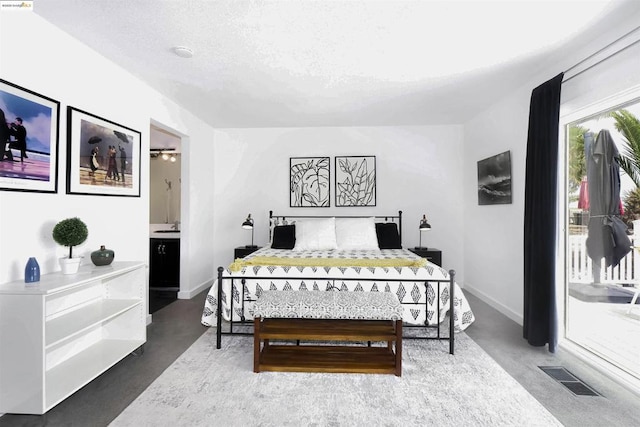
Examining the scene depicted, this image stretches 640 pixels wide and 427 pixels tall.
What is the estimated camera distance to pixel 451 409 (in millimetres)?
1922

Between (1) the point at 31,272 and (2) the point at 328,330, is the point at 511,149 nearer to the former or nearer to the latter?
(2) the point at 328,330

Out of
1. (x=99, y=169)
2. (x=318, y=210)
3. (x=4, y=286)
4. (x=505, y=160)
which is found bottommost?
(x=4, y=286)

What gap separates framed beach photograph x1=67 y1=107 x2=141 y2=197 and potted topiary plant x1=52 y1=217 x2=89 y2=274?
42 centimetres

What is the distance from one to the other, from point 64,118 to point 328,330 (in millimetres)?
2656

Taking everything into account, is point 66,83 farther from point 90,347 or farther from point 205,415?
point 205,415

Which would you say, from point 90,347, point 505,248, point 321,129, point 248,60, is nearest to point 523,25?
point 248,60

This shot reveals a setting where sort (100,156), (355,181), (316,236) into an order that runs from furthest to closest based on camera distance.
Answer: (355,181) < (316,236) < (100,156)

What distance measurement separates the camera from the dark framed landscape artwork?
3671 mm

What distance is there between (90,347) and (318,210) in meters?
3.37

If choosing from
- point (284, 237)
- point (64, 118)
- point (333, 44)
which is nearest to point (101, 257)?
point (64, 118)

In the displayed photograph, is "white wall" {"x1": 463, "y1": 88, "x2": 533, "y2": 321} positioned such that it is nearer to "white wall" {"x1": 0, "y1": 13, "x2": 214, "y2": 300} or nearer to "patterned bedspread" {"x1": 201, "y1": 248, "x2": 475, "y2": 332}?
"patterned bedspread" {"x1": 201, "y1": 248, "x2": 475, "y2": 332}

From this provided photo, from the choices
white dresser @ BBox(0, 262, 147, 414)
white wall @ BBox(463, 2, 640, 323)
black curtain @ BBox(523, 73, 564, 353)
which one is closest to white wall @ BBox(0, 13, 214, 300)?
white dresser @ BBox(0, 262, 147, 414)

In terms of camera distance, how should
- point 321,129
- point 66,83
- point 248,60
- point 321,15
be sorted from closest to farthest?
point 321,15
point 66,83
point 248,60
point 321,129

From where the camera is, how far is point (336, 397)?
204 centimetres
